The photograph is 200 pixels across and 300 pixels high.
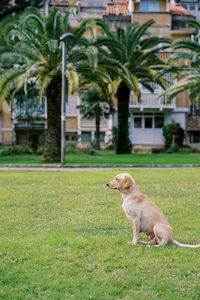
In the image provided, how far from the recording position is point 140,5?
45250mm

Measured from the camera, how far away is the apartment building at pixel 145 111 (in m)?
41.6

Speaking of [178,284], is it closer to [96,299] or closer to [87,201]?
[96,299]

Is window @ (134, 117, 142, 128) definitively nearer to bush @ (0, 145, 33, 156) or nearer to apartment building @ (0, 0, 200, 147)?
apartment building @ (0, 0, 200, 147)

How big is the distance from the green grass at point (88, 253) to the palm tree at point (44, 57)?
43.8 ft

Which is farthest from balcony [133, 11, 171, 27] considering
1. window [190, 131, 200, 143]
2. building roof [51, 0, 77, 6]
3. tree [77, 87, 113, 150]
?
tree [77, 87, 113, 150]

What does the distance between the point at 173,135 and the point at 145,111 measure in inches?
208

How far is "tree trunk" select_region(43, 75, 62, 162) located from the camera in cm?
2373

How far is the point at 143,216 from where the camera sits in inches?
212

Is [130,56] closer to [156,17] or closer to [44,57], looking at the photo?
[44,57]

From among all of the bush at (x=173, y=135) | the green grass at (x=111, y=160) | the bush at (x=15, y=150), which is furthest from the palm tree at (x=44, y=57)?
the bush at (x=173, y=135)

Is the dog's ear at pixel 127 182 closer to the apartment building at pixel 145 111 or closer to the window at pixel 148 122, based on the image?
the apartment building at pixel 145 111

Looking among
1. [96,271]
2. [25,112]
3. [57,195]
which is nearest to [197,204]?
[57,195]

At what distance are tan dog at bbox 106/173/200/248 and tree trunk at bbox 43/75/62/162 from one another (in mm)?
18382

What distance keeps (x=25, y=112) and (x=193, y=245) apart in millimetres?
33892
